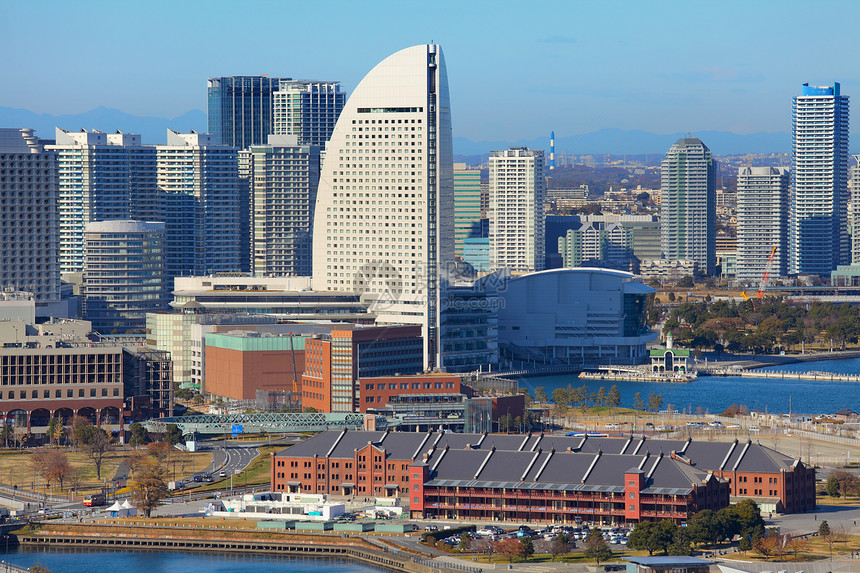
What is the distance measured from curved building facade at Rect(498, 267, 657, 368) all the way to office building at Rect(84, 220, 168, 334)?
102ft

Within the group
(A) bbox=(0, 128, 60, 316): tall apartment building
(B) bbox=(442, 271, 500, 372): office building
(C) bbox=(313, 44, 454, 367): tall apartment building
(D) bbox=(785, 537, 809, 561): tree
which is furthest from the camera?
(A) bbox=(0, 128, 60, 316): tall apartment building

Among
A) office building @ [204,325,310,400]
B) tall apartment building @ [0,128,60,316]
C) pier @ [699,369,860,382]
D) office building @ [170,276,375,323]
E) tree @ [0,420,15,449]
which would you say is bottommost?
tree @ [0,420,15,449]

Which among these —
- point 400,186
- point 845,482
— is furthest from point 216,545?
point 400,186

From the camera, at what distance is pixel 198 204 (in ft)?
583

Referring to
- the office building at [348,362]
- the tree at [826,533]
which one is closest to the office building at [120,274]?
the office building at [348,362]

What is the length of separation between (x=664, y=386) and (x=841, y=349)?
34.9 meters

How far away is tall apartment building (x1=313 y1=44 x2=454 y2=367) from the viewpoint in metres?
127

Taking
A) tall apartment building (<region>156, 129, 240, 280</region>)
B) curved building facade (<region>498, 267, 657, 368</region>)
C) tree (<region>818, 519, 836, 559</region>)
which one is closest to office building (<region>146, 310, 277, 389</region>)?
curved building facade (<region>498, 267, 657, 368</region>)

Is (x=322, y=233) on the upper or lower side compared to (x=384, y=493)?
upper

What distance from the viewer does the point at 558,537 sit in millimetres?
65125

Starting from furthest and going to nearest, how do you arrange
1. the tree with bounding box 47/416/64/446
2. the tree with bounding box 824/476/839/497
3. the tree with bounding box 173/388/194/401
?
the tree with bounding box 173/388/194/401 < the tree with bounding box 47/416/64/446 < the tree with bounding box 824/476/839/497

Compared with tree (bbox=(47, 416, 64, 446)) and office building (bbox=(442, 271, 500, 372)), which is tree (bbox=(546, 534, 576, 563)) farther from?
office building (bbox=(442, 271, 500, 372))

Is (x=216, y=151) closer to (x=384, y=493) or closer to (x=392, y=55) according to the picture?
(x=392, y=55)

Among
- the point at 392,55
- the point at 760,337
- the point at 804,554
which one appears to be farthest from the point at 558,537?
the point at 760,337
